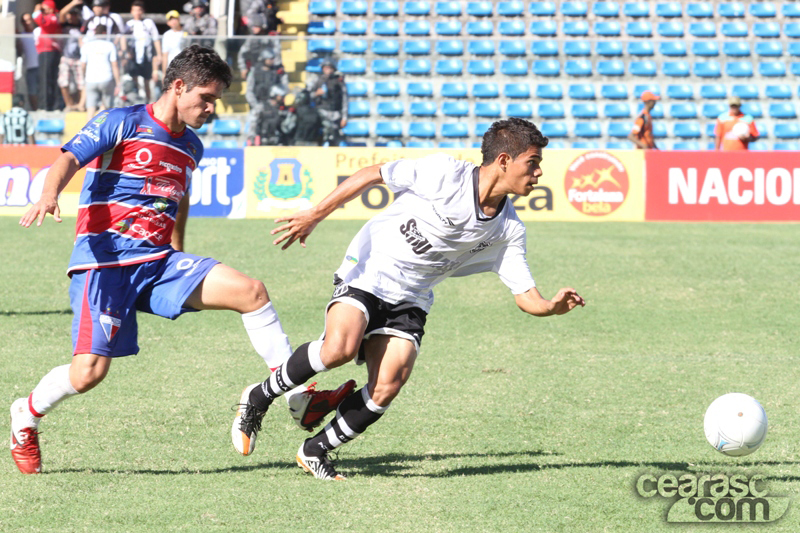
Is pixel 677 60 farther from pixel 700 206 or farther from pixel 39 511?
pixel 39 511

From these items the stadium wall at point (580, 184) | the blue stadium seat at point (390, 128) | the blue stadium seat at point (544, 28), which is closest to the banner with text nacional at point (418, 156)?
the stadium wall at point (580, 184)

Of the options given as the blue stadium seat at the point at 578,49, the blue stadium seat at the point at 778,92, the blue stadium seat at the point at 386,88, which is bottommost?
the blue stadium seat at the point at 386,88

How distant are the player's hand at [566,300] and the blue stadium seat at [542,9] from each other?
871 inches

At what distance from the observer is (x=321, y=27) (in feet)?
83.2

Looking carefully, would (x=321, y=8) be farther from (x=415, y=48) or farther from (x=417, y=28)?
(x=415, y=48)

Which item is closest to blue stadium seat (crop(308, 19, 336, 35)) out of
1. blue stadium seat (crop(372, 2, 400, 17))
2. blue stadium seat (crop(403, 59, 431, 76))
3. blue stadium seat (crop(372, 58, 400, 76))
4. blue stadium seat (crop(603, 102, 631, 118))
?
blue stadium seat (crop(372, 2, 400, 17))

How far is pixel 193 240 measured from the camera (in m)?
14.2

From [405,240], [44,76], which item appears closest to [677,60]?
[44,76]

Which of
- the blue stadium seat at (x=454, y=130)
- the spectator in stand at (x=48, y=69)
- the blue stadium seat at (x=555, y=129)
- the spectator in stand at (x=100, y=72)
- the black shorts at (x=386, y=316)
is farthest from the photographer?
the blue stadium seat at (x=555, y=129)

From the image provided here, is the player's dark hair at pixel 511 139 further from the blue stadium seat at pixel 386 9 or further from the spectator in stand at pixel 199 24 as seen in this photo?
the blue stadium seat at pixel 386 9

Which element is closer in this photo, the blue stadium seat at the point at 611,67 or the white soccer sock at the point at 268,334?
the white soccer sock at the point at 268,334

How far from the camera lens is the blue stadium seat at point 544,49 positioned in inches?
976

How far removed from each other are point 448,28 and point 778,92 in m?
7.91

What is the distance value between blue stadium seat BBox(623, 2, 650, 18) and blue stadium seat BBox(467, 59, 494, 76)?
4155 mm
